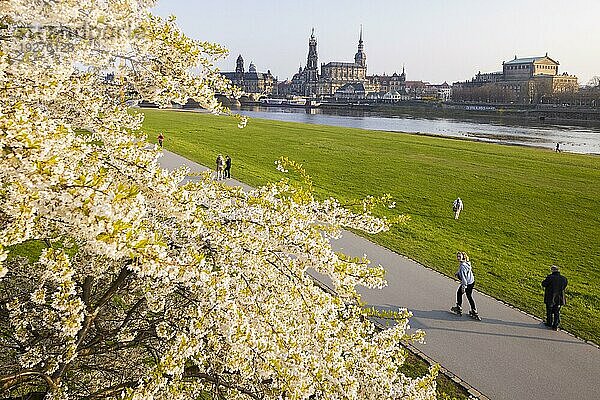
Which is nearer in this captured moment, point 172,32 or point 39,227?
point 39,227

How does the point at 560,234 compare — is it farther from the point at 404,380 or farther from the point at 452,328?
the point at 404,380

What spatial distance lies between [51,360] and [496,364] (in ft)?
25.2

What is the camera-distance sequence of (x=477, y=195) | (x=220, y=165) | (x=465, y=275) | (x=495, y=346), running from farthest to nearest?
(x=477, y=195) → (x=220, y=165) → (x=465, y=275) → (x=495, y=346)

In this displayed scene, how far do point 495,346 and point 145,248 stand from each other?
864cm

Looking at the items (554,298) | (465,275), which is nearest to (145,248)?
(465,275)

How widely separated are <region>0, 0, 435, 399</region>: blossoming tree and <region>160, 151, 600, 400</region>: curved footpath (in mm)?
4405

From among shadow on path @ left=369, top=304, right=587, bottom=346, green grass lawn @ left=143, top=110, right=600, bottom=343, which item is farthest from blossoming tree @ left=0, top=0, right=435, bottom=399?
shadow on path @ left=369, top=304, right=587, bottom=346

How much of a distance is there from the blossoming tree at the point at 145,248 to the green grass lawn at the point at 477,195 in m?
3.37

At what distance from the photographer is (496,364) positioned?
9141 millimetres

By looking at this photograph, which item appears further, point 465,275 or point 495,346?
point 465,275

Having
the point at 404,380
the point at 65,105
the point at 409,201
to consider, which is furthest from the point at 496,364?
the point at 409,201

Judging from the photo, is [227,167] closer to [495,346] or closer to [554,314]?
[554,314]

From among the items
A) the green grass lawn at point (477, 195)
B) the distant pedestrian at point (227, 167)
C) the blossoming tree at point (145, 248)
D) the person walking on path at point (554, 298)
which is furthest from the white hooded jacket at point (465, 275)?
the distant pedestrian at point (227, 167)

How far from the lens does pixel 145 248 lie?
10.4ft
